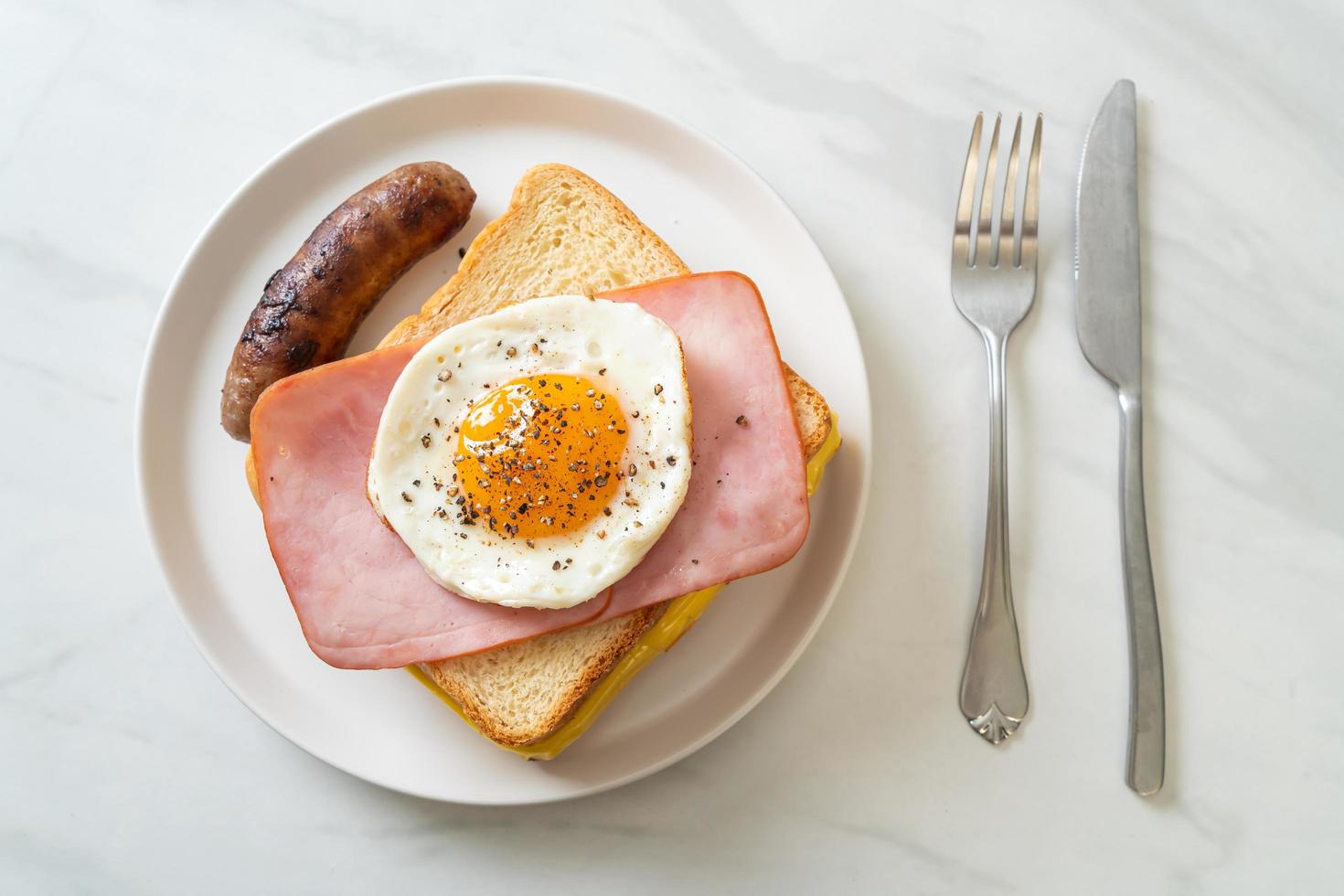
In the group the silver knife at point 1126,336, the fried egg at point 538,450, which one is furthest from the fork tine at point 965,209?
the fried egg at point 538,450

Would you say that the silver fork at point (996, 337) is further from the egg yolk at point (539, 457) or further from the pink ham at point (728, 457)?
the egg yolk at point (539, 457)

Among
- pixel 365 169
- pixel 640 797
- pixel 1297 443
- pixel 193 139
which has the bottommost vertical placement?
pixel 640 797

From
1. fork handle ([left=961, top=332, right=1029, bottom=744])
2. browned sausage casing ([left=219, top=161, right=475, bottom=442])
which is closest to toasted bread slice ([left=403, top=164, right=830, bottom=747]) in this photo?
browned sausage casing ([left=219, top=161, right=475, bottom=442])

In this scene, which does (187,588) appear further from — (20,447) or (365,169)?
(365,169)

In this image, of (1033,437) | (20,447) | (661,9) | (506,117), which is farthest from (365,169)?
(1033,437)

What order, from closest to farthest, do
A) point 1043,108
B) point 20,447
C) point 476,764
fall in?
point 476,764 → point 20,447 → point 1043,108
